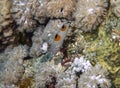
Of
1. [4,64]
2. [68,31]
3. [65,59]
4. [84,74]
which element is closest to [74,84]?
[84,74]

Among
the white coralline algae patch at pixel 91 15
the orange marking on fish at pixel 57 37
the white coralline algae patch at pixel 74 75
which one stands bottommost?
the white coralline algae patch at pixel 74 75

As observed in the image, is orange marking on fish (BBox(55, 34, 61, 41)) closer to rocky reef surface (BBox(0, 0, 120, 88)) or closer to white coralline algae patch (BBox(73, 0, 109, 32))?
rocky reef surface (BBox(0, 0, 120, 88))

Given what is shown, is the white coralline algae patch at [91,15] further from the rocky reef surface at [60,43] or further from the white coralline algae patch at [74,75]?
the white coralline algae patch at [74,75]

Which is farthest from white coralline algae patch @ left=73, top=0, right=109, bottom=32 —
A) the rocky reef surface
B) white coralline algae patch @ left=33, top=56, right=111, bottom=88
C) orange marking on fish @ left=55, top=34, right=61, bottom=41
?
white coralline algae patch @ left=33, top=56, right=111, bottom=88

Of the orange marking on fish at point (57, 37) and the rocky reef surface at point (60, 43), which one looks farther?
the orange marking on fish at point (57, 37)

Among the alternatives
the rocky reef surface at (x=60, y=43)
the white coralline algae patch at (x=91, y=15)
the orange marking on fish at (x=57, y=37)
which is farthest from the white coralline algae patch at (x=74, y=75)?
the white coralline algae patch at (x=91, y=15)

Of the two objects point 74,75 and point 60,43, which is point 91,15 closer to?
point 60,43

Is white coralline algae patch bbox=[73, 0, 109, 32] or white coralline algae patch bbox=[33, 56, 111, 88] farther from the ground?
white coralline algae patch bbox=[73, 0, 109, 32]

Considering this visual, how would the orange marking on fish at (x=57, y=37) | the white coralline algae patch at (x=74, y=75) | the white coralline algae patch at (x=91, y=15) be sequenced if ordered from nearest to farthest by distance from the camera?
the white coralline algae patch at (x=74, y=75)
the white coralline algae patch at (x=91, y=15)
the orange marking on fish at (x=57, y=37)
